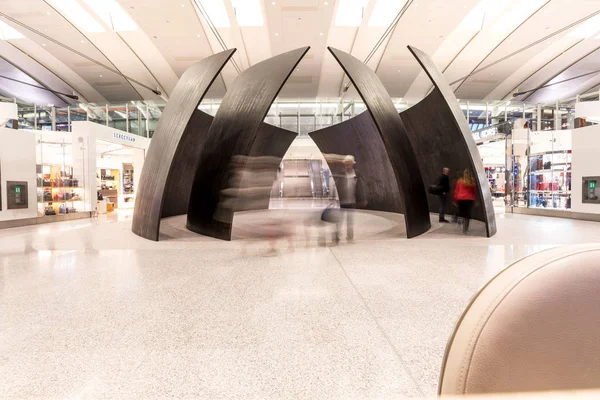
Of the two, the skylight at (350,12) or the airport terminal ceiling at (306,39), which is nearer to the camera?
the airport terminal ceiling at (306,39)

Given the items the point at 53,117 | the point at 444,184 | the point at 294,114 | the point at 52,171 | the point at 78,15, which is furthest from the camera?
the point at 294,114

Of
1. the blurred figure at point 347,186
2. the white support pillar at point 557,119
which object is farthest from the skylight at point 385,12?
the white support pillar at point 557,119

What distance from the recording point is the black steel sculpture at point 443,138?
7277 mm

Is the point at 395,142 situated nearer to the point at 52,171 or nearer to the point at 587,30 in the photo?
the point at 52,171

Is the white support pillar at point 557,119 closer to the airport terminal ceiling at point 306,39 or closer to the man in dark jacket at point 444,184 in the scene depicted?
the airport terminal ceiling at point 306,39

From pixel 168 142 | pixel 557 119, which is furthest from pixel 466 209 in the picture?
pixel 557 119

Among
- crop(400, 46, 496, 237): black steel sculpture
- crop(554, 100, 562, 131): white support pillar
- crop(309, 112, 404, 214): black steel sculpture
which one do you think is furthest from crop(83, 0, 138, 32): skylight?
crop(554, 100, 562, 131): white support pillar

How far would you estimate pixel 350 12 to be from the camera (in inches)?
595

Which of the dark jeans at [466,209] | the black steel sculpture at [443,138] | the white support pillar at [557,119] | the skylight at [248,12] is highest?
the skylight at [248,12]

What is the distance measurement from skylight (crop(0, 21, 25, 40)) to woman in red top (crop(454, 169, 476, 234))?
2092 centimetres

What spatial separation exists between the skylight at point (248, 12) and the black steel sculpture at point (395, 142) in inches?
361

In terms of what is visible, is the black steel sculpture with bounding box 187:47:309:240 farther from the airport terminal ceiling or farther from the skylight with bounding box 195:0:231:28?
the skylight with bounding box 195:0:231:28

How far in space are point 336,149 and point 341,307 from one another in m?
12.6

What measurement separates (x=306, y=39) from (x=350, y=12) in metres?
2.62
